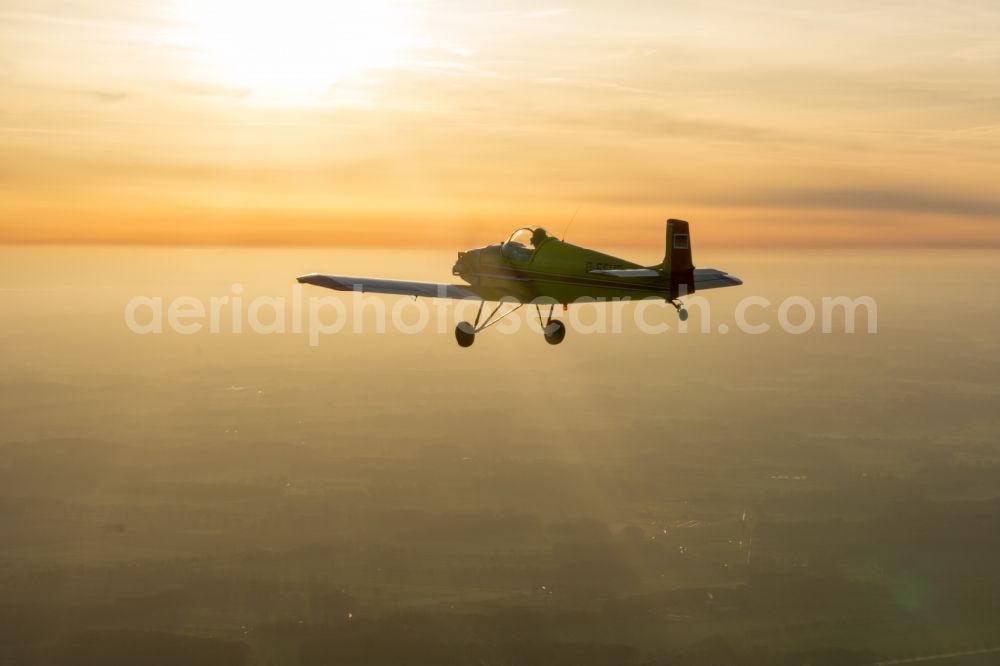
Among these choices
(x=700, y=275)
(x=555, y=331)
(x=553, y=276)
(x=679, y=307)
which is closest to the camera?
(x=679, y=307)

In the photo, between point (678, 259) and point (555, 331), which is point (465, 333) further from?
point (678, 259)

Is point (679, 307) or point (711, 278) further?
point (711, 278)

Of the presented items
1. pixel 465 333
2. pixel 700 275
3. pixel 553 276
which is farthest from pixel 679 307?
pixel 465 333

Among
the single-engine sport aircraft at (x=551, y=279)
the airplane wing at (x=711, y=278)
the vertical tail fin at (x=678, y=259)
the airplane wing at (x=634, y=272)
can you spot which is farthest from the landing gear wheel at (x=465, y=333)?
the airplane wing at (x=711, y=278)

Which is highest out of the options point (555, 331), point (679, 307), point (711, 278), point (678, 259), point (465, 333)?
point (678, 259)

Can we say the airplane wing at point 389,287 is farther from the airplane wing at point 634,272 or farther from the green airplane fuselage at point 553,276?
the airplane wing at point 634,272

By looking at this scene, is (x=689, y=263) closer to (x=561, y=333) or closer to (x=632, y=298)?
(x=632, y=298)
